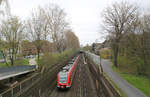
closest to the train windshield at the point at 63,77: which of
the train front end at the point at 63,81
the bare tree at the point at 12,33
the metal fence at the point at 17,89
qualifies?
the train front end at the point at 63,81

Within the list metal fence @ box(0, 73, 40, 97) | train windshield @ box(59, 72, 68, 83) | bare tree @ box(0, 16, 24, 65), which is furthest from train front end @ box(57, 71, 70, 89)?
bare tree @ box(0, 16, 24, 65)

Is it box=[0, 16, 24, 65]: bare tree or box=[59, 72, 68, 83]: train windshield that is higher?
box=[0, 16, 24, 65]: bare tree

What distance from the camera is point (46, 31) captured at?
70.0 feet

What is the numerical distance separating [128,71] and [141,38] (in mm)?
5851

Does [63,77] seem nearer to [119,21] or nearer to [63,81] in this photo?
[63,81]

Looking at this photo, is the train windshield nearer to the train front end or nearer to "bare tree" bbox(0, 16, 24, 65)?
the train front end

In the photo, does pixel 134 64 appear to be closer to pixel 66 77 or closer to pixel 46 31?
pixel 66 77

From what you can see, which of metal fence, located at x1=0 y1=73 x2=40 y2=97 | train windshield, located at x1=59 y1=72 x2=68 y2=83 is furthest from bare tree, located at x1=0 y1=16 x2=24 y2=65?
train windshield, located at x1=59 y1=72 x2=68 y2=83

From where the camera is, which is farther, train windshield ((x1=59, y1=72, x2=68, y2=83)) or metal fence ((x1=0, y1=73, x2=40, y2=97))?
train windshield ((x1=59, y1=72, x2=68, y2=83))

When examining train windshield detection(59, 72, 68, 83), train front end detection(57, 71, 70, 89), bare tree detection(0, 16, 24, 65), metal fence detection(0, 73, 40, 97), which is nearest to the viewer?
metal fence detection(0, 73, 40, 97)

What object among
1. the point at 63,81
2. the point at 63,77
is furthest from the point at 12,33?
the point at 63,81

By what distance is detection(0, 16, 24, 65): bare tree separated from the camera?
575 inches

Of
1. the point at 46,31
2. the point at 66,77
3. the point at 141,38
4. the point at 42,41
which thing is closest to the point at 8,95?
the point at 66,77

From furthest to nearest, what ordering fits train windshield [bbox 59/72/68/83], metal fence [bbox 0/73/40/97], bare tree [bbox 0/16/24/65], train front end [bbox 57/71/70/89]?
bare tree [bbox 0/16/24/65] → train windshield [bbox 59/72/68/83] → train front end [bbox 57/71/70/89] → metal fence [bbox 0/73/40/97]
